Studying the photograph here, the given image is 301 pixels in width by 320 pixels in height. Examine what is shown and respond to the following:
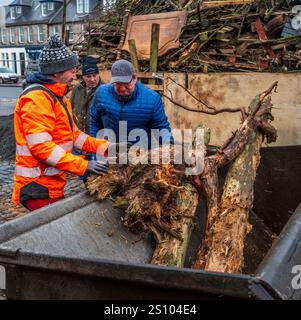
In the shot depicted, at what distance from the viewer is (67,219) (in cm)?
310

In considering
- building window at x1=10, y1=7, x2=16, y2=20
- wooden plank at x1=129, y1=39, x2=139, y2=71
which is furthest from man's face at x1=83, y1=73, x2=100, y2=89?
building window at x1=10, y1=7, x2=16, y2=20

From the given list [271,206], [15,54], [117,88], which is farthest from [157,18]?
[15,54]

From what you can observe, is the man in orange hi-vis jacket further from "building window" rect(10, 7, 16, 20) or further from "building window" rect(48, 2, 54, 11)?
"building window" rect(10, 7, 16, 20)

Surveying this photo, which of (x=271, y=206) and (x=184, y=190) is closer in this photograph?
(x=184, y=190)

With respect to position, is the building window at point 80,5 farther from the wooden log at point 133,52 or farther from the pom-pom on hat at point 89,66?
the pom-pom on hat at point 89,66

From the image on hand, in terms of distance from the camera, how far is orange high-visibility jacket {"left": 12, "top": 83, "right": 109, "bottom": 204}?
323 cm

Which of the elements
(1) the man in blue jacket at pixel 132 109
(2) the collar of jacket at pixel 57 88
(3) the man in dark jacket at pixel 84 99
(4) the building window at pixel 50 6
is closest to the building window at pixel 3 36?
(4) the building window at pixel 50 6

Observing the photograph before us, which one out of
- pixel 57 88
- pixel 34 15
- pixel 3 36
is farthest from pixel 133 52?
pixel 3 36

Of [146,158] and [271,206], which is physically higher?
[146,158]

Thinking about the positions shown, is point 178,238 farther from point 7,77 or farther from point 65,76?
point 7,77

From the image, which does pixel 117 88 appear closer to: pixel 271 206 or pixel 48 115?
pixel 48 115
